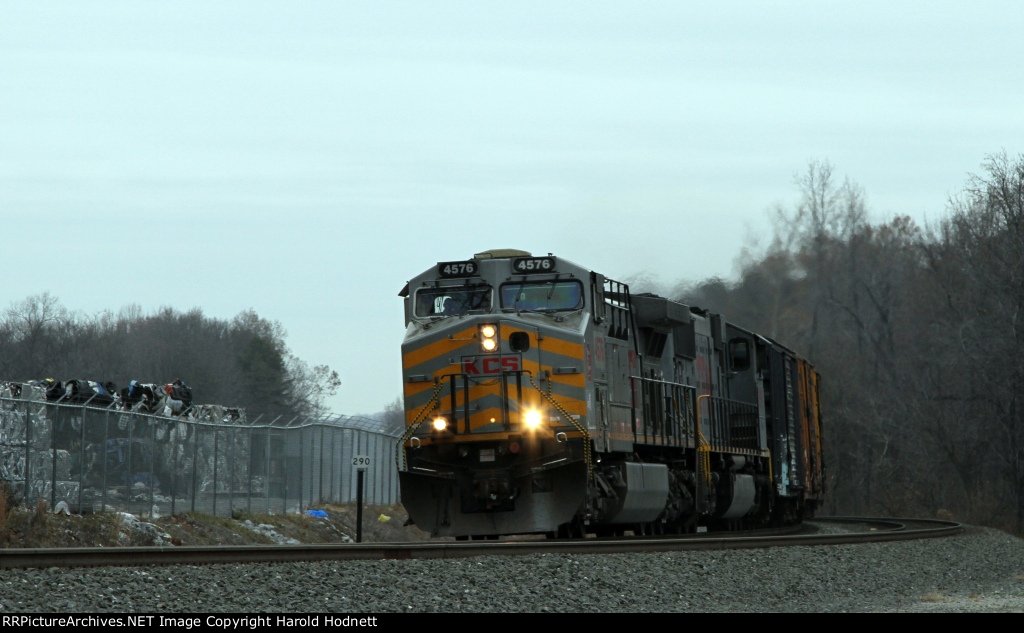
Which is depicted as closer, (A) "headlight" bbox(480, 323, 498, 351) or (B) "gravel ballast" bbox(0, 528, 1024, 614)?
(B) "gravel ballast" bbox(0, 528, 1024, 614)

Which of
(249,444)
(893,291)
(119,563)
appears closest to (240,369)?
(893,291)

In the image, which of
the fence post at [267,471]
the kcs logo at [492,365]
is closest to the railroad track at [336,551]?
the kcs logo at [492,365]

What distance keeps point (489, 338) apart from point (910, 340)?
141 ft

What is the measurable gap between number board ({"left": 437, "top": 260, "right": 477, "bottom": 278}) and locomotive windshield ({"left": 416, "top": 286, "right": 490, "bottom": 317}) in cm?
18

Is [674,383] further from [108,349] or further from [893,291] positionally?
[108,349]

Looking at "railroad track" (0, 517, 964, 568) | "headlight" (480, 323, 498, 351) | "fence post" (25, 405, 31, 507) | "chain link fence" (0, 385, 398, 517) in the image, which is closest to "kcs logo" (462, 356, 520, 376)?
"headlight" (480, 323, 498, 351)

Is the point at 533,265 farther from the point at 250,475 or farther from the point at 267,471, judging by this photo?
the point at 267,471

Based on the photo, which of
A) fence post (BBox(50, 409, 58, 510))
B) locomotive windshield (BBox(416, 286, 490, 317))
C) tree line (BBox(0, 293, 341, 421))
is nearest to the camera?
locomotive windshield (BBox(416, 286, 490, 317))

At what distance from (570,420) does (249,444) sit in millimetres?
12740

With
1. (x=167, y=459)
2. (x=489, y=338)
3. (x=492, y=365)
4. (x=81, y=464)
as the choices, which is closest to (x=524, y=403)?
(x=492, y=365)

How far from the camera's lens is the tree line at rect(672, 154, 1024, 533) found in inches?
1607

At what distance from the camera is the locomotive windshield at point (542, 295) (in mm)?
18953

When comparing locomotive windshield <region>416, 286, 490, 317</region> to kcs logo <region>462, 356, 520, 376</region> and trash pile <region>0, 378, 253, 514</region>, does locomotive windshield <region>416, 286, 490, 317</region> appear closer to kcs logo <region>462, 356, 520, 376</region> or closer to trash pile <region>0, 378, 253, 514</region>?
kcs logo <region>462, 356, 520, 376</region>

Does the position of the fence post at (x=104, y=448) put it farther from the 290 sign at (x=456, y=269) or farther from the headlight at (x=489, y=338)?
the headlight at (x=489, y=338)
